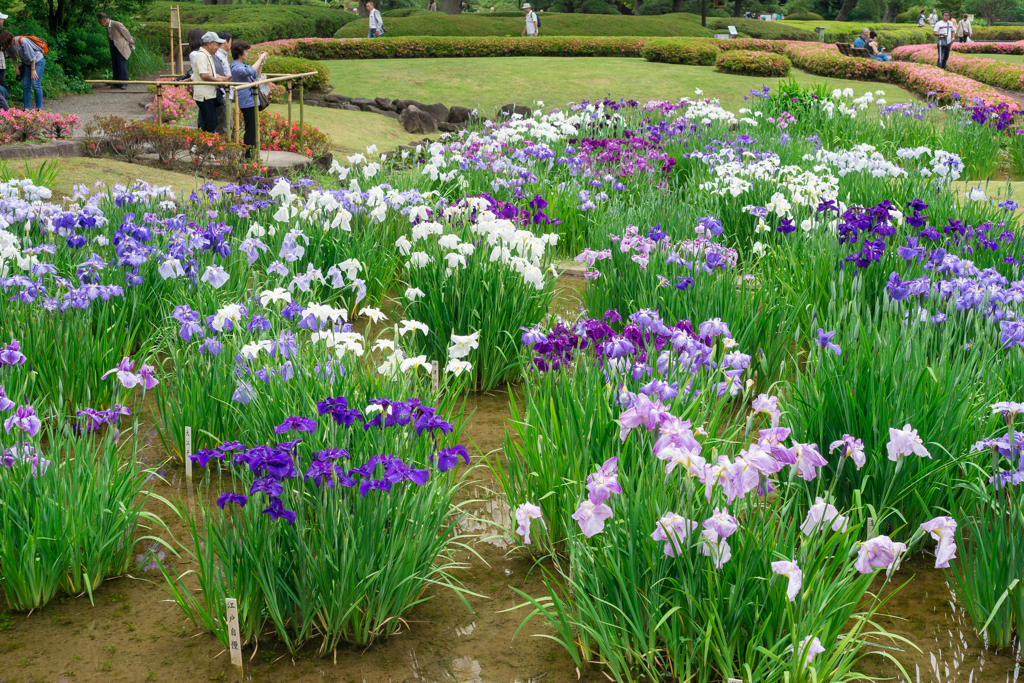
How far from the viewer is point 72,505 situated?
97.3 inches

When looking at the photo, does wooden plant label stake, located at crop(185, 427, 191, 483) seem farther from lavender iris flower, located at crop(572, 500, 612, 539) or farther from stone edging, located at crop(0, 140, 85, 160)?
stone edging, located at crop(0, 140, 85, 160)

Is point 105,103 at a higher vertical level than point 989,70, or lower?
lower

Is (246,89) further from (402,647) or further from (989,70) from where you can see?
(989,70)

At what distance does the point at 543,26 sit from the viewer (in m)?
34.3

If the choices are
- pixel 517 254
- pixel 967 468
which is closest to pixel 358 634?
pixel 967 468

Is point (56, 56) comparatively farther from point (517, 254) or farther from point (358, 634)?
point (358, 634)

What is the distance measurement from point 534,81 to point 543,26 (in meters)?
13.4

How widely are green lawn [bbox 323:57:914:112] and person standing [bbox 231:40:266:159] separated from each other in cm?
850

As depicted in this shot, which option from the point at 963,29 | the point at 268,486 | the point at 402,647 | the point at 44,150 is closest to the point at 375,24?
the point at 44,150

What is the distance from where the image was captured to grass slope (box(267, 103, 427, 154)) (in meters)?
14.9

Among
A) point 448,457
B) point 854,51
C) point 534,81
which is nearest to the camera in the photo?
point 448,457

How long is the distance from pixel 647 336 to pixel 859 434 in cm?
85

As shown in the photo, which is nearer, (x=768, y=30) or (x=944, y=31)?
(x=944, y=31)

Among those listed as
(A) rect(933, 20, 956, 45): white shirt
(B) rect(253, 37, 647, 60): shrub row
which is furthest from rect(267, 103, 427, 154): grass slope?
(A) rect(933, 20, 956, 45): white shirt
